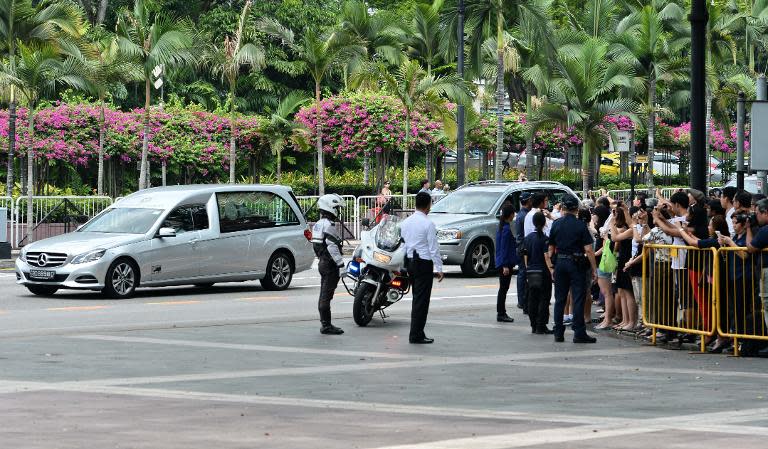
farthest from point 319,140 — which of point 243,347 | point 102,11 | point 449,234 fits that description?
point 243,347

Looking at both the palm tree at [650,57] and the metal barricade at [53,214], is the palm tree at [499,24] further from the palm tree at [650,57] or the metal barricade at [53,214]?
the metal barricade at [53,214]

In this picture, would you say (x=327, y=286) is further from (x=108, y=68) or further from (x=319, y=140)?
(x=319, y=140)

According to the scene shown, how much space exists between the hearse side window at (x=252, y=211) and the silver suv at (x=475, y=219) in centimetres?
363

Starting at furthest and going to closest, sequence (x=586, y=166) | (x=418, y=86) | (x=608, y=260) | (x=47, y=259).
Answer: (x=586, y=166)
(x=418, y=86)
(x=47, y=259)
(x=608, y=260)

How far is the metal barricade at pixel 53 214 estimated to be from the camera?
34100 mm

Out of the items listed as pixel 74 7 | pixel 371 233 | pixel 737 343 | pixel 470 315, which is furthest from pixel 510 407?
pixel 74 7

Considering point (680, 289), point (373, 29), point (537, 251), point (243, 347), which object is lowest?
point (243, 347)

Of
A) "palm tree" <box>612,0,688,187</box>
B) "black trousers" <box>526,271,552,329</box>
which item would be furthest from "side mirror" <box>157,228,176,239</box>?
"palm tree" <box>612,0,688,187</box>

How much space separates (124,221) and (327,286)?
6.70 metres

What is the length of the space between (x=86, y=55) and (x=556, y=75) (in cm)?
1670

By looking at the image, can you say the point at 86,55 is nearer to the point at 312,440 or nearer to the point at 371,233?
the point at 371,233

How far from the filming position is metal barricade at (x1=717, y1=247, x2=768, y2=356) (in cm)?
1475

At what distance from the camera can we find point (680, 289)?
1580cm

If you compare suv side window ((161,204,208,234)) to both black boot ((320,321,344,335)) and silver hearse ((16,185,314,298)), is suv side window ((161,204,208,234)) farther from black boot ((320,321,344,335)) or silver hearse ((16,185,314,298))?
black boot ((320,321,344,335))
